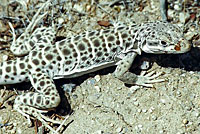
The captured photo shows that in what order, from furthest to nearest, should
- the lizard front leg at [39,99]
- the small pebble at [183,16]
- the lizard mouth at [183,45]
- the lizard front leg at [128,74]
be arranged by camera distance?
the small pebble at [183,16] < the lizard front leg at [128,74] < the lizard front leg at [39,99] < the lizard mouth at [183,45]

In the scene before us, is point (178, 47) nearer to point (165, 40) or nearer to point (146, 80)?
point (165, 40)

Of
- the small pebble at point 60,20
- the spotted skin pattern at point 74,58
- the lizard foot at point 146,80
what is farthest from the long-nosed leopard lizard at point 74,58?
the small pebble at point 60,20

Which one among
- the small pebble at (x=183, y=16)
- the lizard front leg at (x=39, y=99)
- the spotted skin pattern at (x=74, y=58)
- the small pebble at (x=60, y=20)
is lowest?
the lizard front leg at (x=39, y=99)

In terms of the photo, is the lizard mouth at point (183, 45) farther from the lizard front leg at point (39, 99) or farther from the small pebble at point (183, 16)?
the lizard front leg at point (39, 99)

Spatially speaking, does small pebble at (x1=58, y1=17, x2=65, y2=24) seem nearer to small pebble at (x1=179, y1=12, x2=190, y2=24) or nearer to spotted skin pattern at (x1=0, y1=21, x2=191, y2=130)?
spotted skin pattern at (x1=0, y1=21, x2=191, y2=130)

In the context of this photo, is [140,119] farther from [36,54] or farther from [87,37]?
[36,54]

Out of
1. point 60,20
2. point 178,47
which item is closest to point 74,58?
point 60,20

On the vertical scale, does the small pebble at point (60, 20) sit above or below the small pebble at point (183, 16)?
above

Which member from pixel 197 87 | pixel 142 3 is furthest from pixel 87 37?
pixel 197 87
